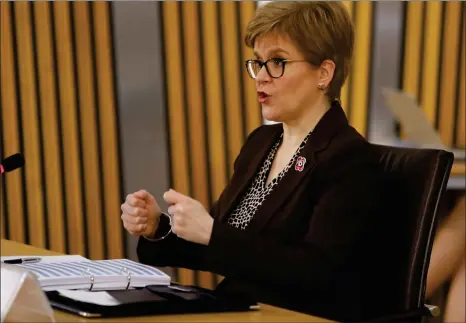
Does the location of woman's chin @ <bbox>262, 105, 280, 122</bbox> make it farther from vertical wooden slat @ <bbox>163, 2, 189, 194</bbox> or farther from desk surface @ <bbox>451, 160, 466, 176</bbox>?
vertical wooden slat @ <bbox>163, 2, 189, 194</bbox>

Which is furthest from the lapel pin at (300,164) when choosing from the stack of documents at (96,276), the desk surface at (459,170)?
the desk surface at (459,170)

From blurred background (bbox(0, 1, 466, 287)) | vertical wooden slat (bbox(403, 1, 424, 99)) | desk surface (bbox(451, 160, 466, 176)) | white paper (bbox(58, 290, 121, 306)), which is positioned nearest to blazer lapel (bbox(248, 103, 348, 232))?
white paper (bbox(58, 290, 121, 306))

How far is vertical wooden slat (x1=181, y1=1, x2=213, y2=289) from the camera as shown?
11.8 feet

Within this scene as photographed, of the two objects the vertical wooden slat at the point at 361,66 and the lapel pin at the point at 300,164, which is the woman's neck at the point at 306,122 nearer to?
the lapel pin at the point at 300,164

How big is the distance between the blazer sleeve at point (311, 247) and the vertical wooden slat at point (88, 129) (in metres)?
2.05

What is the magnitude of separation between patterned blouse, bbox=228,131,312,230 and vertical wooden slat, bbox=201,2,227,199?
1806 millimetres

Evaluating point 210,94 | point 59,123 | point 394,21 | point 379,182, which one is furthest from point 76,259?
point 394,21

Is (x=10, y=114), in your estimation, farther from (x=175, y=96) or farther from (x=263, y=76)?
(x=263, y=76)

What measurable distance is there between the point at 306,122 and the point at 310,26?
21 cm

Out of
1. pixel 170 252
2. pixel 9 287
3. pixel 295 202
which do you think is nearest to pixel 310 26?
pixel 295 202

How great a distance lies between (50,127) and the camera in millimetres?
3426

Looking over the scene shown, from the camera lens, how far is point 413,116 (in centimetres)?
362

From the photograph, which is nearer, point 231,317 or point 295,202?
point 231,317

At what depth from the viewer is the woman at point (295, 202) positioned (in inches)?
58.9
